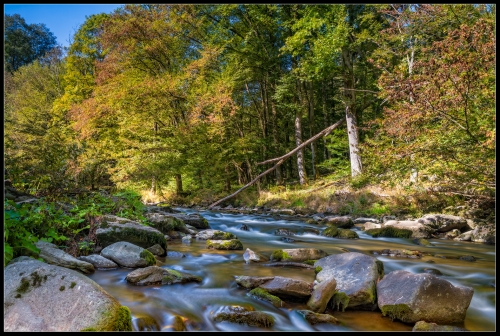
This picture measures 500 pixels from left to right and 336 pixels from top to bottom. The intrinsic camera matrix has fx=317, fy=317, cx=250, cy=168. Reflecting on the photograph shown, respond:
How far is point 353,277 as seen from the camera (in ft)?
13.5

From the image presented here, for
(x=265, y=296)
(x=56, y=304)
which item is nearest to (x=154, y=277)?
(x=265, y=296)

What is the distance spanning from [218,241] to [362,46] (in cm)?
1368

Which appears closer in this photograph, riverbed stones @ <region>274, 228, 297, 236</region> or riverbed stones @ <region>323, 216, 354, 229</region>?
riverbed stones @ <region>274, 228, 297, 236</region>

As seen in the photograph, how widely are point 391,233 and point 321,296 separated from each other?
5964 mm

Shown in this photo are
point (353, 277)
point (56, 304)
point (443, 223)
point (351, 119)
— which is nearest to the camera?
point (56, 304)

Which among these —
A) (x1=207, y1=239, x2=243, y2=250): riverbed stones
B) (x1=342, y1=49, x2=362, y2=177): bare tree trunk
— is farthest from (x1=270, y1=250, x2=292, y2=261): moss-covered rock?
(x1=342, y1=49, x2=362, y2=177): bare tree trunk

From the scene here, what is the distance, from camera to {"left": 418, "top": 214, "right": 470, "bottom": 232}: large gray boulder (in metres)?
9.07

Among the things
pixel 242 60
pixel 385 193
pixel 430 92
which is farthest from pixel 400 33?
pixel 242 60

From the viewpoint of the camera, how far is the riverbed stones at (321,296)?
3676 mm

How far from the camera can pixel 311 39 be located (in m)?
14.0

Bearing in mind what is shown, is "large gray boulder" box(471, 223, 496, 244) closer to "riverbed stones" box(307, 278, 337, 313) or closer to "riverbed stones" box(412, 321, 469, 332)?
"riverbed stones" box(412, 321, 469, 332)

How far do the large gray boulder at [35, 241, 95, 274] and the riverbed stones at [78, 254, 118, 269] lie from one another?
0.77 feet

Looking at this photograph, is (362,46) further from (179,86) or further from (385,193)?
(179,86)

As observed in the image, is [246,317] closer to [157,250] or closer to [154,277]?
[154,277]
